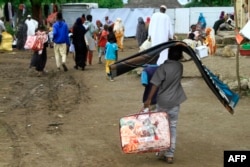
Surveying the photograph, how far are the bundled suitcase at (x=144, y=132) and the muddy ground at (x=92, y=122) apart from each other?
326 mm

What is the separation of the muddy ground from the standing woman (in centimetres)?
158

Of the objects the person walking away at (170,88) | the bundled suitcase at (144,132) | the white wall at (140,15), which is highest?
the person walking away at (170,88)

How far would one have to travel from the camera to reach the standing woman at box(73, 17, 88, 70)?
1855 centimetres

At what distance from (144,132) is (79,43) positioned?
11486mm

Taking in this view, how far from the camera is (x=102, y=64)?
821 inches

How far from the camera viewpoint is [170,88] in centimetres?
767

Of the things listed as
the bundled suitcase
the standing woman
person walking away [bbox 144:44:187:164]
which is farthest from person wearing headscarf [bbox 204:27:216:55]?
the bundled suitcase

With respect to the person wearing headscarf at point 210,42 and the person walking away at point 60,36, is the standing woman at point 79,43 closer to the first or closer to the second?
the person walking away at point 60,36

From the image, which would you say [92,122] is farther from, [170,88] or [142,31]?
[142,31]

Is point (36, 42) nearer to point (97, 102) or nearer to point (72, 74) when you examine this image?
point (72, 74)

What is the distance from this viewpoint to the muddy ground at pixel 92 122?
314 inches

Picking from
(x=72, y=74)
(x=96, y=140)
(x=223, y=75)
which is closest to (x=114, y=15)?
(x=72, y=74)

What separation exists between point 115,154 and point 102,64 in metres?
12.8

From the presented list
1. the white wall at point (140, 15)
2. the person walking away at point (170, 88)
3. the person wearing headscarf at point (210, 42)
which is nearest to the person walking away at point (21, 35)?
the person wearing headscarf at point (210, 42)
